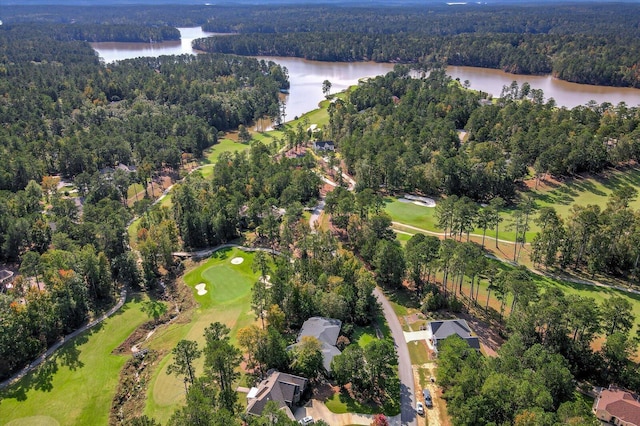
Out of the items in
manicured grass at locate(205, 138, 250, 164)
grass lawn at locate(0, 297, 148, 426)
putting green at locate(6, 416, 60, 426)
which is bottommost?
putting green at locate(6, 416, 60, 426)

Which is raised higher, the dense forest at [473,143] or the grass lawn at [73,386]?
the dense forest at [473,143]

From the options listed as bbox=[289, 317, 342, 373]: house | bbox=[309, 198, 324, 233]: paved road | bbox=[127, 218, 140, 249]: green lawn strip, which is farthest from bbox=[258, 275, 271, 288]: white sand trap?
bbox=[127, 218, 140, 249]: green lawn strip

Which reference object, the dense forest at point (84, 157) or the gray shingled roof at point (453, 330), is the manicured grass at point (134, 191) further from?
the gray shingled roof at point (453, 330)

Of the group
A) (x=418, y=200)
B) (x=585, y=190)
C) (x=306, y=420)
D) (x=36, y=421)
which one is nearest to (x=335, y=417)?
(x=306, y=420)

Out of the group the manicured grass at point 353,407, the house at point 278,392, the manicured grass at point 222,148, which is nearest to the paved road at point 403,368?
the manicured grass at point 353,407

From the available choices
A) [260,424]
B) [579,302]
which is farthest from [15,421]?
[579,302]

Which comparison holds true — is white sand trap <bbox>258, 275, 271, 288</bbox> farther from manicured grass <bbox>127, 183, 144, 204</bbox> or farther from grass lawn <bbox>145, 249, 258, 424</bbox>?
manicured grass <bbox>127, 183, 144, 204</bbox>
